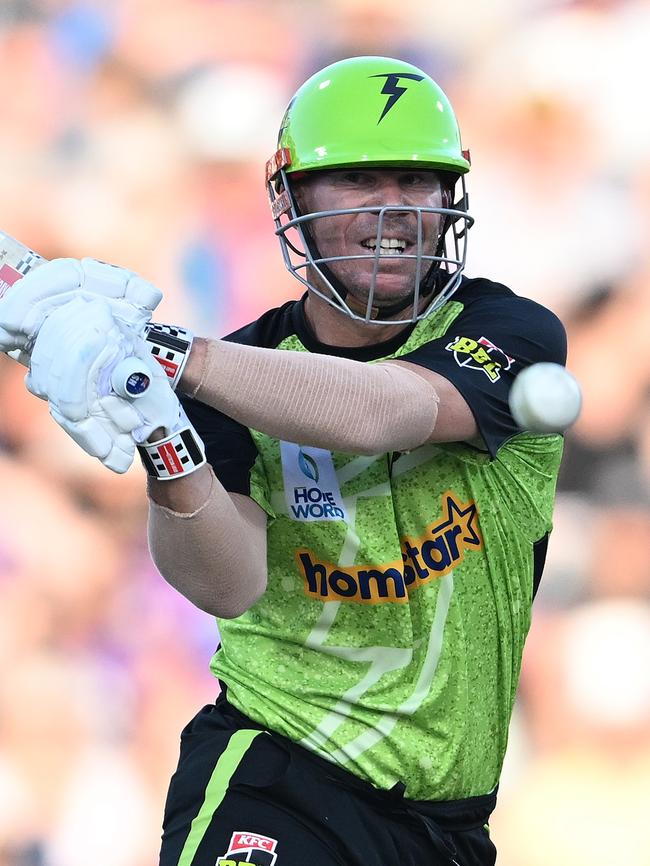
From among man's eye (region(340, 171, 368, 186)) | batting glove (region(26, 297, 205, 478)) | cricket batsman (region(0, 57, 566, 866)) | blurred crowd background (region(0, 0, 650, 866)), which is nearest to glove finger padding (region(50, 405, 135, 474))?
batting glove (region(26, 297, 205, 478))

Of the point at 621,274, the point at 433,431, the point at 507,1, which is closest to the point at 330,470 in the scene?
the point at 433,431

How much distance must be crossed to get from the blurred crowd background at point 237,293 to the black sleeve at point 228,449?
5.13 ft

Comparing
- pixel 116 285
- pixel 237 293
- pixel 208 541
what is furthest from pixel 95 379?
pixel 237 293

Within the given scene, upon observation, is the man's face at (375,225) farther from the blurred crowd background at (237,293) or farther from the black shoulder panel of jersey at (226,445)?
the blurred crowd background at (237,293)

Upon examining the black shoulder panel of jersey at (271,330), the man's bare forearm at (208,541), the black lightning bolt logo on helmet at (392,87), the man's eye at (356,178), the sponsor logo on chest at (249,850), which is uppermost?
the black lightning bolt logo on helmet at (392,87)

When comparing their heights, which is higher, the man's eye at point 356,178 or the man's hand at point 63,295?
the man's eye at point 356,178

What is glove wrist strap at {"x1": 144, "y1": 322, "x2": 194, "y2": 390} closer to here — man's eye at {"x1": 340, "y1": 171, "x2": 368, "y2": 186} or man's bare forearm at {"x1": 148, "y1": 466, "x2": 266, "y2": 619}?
man's bare forearm at {"x1": 148, "y1": 466, "x2": 266, "y2": 619}

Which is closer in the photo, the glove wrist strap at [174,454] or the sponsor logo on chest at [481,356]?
the glove wrist strap at [174,454]

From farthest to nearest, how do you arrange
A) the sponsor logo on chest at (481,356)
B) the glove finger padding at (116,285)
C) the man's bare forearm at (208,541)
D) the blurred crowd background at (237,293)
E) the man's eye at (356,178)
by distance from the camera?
1. the blurred crowd background at (237,293)
2. the man's eye at (356,178)
3. the sponsor logo on chest at (481,356)
4. the man's bare forearm at (208,541)
5. the glove finger padding at (116,285)

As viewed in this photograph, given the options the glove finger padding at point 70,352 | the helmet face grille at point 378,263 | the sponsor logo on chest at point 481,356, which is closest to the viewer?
the glove finger padding at point 70,352

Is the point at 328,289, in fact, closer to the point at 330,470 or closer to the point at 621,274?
the point at 330,470

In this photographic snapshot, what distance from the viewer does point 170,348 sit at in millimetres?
1641

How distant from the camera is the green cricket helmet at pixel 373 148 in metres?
2.12

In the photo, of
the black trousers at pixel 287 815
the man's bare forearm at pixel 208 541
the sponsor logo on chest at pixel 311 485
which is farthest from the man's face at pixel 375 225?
the black trousers at pixel 287 815
